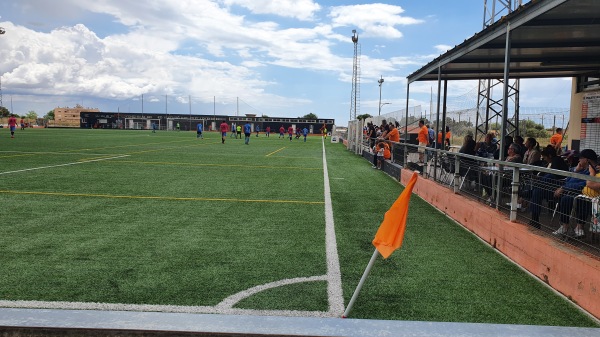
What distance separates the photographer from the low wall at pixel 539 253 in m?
4.47

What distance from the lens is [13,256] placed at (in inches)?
218

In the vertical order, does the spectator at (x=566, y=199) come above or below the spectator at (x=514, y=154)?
below

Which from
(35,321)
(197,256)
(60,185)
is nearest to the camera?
(35,321)

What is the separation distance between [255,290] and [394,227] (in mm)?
1712

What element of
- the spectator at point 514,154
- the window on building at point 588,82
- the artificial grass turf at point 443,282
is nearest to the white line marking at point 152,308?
the artificial grass turf at point 443,282

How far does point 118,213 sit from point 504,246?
5822 millimetres

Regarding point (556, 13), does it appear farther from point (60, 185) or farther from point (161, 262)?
point (60, 185)

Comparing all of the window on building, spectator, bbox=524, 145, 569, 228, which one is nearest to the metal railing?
spectator, bbox=524, 145, 569, 228

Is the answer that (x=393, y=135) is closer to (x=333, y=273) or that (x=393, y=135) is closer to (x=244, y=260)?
(x=244, y=260)

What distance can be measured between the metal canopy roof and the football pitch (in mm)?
3171

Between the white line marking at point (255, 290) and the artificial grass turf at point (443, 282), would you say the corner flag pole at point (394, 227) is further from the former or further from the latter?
the white line marking at point (255, 290)

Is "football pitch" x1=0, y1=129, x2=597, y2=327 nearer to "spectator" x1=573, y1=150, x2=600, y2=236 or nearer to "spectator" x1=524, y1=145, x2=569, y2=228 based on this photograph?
"spectator" x1=524, y1=145, x2=569, y2=228

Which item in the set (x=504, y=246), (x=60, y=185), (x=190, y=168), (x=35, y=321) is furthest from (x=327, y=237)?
(x=190, y=168)

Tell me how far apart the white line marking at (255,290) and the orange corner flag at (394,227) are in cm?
146
